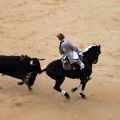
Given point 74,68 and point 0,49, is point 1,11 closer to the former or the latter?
point 0,49

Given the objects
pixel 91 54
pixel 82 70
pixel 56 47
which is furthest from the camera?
pixel 56 47

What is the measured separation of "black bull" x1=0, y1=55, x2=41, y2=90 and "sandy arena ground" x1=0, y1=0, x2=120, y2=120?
1.50ft

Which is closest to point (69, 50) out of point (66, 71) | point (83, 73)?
point (66, 71)

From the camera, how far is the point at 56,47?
1706 cm

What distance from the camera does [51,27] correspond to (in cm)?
1892

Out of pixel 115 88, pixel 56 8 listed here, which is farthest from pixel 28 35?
pixel 115 88

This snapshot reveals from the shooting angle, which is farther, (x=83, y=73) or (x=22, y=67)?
(x=22, y=67)

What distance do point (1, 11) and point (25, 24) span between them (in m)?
2.13

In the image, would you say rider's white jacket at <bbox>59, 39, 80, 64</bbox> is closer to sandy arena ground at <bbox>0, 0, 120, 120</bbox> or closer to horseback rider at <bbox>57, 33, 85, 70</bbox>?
horseback rider at <bbox>57, 33, 85, 70</bbox>

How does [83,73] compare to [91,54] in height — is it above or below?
below

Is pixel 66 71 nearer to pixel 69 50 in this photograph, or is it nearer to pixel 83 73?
pixel 83 73

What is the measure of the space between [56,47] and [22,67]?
423 cm

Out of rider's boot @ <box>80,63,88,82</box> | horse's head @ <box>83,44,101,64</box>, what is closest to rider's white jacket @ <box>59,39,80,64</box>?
rider's boot @ <box>80,63,88,82</box>

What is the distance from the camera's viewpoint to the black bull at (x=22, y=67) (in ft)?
42.7
